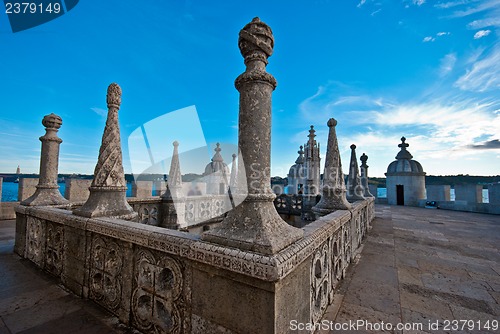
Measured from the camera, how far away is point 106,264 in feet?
9.17

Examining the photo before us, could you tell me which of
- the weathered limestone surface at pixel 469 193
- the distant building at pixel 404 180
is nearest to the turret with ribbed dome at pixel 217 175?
the distant building at pixel 404 180

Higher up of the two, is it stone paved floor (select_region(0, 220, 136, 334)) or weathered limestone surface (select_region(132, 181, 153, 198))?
weathered limestone surface (select_region(132, 181, 153, 198))

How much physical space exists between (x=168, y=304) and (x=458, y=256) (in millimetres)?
→ 6683

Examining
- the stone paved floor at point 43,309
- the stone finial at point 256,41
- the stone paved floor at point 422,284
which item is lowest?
the stone paved floor at point 422,284

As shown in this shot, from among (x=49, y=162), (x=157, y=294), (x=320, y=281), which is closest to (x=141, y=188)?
(x=49, y=162)

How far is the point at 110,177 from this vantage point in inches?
138

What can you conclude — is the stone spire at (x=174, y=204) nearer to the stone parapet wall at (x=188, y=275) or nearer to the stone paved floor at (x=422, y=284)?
the stone parapet wall at (x=188, y=275)

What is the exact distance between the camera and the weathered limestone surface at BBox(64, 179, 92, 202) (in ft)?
28.5

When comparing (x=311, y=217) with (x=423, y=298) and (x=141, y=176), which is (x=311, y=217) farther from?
(x=141, y=176)

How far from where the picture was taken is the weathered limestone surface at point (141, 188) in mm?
10180

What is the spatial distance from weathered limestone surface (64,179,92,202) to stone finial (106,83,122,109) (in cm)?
678

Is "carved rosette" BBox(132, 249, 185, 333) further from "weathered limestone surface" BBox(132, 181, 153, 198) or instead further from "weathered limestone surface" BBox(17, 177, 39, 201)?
"weathered limestone surface" BBox(132, 181, 153, 198)

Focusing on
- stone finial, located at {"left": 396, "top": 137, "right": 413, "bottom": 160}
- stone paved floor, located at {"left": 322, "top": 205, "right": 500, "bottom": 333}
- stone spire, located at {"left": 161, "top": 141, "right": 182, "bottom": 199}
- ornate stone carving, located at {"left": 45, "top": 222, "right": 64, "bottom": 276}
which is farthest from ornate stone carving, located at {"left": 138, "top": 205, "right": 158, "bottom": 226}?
stone finial, located at {"left": 396, "top": 137, "right": 413, "bottom": 160}

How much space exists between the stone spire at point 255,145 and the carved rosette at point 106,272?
1556mm
